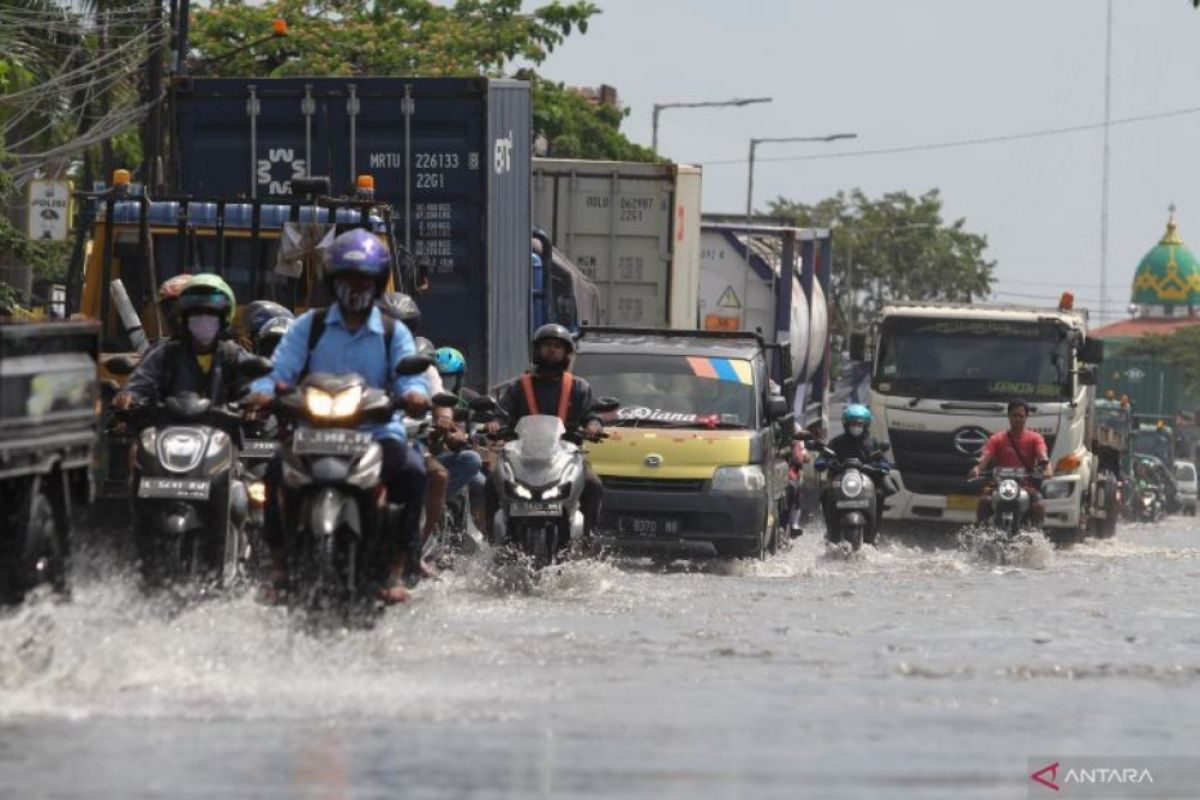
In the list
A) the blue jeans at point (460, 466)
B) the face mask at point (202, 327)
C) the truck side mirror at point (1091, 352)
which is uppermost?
the face mask at point (202, 327)

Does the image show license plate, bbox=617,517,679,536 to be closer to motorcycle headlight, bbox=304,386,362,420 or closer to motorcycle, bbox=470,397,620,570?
motorcycle, bbox=470,397,620,570

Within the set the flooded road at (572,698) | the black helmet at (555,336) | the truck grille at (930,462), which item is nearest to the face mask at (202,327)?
the flooded road at (572,698)

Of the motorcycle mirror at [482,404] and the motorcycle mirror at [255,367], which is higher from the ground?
the motorcycle mirror at [255,367]

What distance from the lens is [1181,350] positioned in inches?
5364

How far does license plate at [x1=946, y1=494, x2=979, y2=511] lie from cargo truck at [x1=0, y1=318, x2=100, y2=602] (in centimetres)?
1995

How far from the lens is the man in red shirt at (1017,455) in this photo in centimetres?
2405

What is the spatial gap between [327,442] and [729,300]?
23845 millimetres

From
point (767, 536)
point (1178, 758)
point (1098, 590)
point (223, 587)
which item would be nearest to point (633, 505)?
point (767, 536)

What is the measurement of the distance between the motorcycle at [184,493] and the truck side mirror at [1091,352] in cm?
1846

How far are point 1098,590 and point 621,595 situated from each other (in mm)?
3920

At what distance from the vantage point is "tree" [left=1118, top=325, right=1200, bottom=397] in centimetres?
13375

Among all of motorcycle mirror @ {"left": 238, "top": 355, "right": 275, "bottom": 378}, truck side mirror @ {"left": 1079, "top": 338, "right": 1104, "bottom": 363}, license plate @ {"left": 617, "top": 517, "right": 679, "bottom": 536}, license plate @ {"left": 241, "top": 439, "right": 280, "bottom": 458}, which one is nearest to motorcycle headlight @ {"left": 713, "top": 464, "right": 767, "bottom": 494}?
license plate @ {"left": 617, "top": 517, "right": 679, "bottom": 536}

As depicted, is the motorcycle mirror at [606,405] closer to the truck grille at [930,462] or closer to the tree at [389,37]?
the truck grille at [930,462]

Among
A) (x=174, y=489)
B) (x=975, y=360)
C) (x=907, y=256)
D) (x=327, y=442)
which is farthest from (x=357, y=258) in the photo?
(x=907, y=256)
